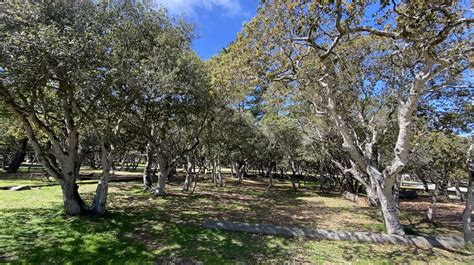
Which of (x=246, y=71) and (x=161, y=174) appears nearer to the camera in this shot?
(x=246, y=71)

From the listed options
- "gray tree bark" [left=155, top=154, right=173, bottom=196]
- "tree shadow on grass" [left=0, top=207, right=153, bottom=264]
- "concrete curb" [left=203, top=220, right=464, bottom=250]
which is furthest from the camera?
"gray tree bark" [left=155, top=154, right=173, bottom=196]

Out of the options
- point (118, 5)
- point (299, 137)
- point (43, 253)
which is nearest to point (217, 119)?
point (299, 137)

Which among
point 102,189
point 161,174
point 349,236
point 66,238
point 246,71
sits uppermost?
point 246,71

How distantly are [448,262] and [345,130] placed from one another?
3.97 meters

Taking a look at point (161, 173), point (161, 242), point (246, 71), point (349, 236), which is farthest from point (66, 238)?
point (161, 173)

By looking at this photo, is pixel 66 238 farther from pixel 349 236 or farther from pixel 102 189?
pixel 349 236

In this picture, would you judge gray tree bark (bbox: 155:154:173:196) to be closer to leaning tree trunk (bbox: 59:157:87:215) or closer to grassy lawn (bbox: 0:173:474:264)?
grassy lawn (bbox: 0:173:474:264)

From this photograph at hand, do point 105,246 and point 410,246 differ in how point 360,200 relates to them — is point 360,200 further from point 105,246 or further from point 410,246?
point 105,246

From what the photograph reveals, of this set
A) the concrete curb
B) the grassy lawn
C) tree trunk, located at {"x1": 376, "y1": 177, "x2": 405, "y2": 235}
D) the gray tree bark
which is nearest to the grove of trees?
tree trunk, located at {"x1": 376, "y1": 177, "x2": 405, "y2": 235}

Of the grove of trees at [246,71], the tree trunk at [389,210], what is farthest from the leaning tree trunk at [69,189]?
the tree trunk at [389,210]

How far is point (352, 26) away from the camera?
6250mm

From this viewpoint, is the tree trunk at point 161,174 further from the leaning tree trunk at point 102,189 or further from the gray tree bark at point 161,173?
the leaning tree trunk at point 102,189

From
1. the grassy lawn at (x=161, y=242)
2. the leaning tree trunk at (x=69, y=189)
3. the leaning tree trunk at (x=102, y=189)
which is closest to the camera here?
the grassy lawn at (x=161, y=242)

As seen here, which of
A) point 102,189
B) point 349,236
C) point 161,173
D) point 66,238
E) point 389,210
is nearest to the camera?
point 66,238
